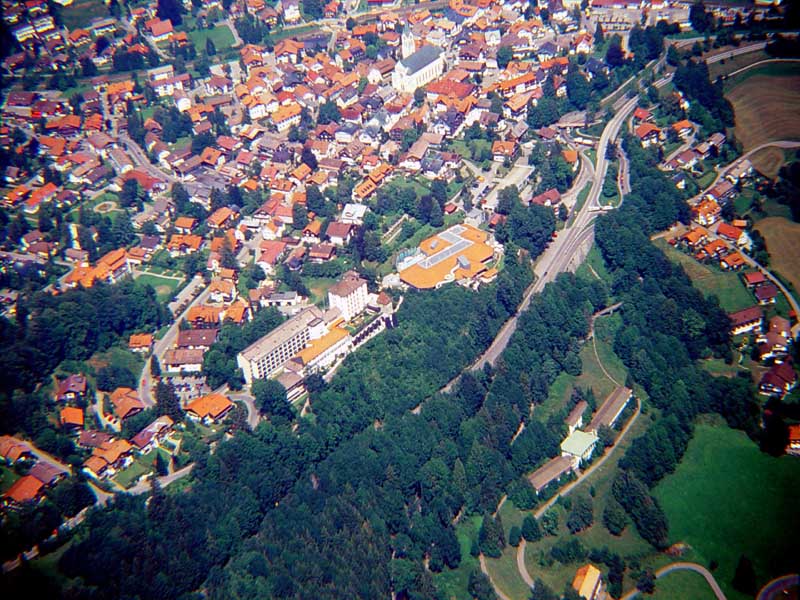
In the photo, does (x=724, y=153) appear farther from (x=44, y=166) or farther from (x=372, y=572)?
(x=44, y=166)

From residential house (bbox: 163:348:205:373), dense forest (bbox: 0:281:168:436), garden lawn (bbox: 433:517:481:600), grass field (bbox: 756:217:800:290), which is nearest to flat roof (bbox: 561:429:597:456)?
garden lawn (bbox: 433:517:481:600)

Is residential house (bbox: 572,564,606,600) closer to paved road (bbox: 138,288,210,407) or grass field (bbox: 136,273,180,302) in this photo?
paved road (bbox: 138,288,210,407)

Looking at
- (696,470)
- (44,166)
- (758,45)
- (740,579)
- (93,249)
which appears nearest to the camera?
(740,579)

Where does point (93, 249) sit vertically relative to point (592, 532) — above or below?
above

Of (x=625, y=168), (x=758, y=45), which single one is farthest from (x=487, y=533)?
(x=758, y=45)

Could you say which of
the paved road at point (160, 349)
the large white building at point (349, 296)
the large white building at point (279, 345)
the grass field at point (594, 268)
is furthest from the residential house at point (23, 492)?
the grass field at point (594, 268)

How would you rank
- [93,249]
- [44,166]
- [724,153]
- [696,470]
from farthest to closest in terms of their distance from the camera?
[44,166]
[724,153]
[93,249]
[696,470]

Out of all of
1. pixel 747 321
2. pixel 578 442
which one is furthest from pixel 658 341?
pixel 578 442
